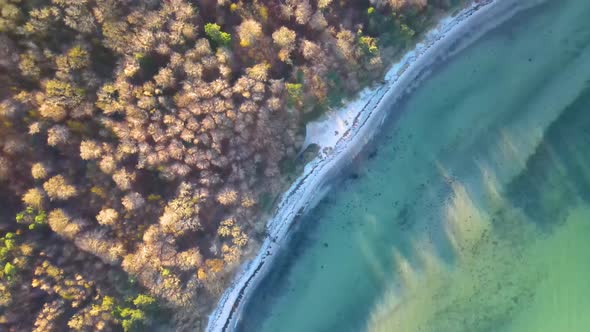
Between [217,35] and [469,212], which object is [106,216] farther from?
[469,212]

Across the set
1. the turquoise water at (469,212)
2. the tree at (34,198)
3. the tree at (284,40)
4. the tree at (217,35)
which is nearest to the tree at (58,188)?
the tree at (34,198)

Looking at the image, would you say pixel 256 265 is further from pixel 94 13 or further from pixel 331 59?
pixel 94 13

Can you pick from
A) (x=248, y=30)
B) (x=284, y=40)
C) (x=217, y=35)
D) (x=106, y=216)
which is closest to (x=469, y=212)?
(x=284, y=40)

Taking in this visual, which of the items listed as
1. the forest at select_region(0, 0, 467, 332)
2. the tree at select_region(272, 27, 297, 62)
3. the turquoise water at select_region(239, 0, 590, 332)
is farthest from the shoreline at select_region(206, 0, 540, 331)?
the tree at select_region(272, 27, 297, 62)

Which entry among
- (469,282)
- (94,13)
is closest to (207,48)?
(94,13)

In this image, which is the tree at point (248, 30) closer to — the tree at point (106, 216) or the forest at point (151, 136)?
the forest at point (151, 136)

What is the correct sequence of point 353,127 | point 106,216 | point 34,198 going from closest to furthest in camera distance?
point 34,198 < point 106,216 < point 353,127
